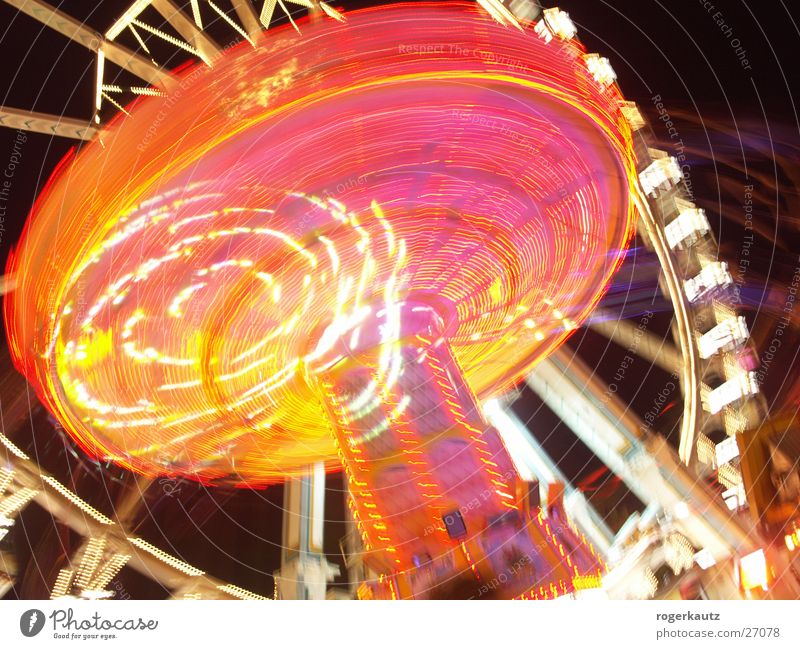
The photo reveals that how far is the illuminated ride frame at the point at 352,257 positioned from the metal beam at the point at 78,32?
0.10 meters

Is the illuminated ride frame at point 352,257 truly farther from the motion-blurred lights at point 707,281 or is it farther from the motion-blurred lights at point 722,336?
the motion-blurred lights at point 722,336

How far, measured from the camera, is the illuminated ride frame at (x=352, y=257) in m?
3.29

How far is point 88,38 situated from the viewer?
11.5 ft

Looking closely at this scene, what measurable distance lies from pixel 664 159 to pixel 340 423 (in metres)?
2.31

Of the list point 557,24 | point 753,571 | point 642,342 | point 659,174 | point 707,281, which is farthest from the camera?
point 642,342

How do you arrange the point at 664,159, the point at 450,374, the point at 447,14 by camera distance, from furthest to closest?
1. the point at 664,159
2. the point at 450,374
3. the point at 447,14

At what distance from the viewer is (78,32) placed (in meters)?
3.51

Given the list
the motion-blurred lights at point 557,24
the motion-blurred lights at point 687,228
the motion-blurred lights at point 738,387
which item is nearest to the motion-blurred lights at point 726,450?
the motion-blurred lights at point 738,387

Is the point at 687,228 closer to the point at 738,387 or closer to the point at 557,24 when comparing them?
the point at 738,387

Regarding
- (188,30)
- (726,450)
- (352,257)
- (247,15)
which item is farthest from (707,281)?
(188,30)

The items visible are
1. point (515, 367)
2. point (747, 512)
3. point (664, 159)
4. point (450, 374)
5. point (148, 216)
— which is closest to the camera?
point (148, 216)

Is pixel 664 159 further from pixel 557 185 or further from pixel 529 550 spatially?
pixel 529 550

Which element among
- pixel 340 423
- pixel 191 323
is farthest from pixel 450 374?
pixel 191 323

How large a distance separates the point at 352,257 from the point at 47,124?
5.05 ft
